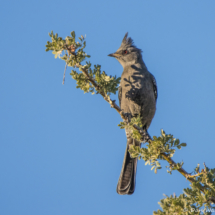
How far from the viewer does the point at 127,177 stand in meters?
7.64

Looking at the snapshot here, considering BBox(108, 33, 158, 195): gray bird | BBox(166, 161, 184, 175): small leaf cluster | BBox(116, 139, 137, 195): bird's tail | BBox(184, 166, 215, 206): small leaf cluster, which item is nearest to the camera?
BBox(184, 166, 215, 206): small leaf cluster

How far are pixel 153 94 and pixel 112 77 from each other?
3.69 m

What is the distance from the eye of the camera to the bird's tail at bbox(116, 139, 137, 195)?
7.38 meters

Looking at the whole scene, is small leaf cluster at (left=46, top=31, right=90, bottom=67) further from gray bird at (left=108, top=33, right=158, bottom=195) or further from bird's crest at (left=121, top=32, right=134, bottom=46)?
bird's crest at (left=121, top=32, right=134, bottom=46)

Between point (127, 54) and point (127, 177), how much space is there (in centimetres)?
372

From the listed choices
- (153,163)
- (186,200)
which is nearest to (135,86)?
(153,163)

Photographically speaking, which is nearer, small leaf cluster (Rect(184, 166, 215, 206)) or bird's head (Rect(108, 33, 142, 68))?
small leaf cluster (Rect(184, 166, 215, 206))

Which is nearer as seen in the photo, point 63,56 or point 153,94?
point 63,56

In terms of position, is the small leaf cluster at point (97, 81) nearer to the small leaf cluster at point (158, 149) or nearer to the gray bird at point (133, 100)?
the small leaf cluster at point (158, 149)

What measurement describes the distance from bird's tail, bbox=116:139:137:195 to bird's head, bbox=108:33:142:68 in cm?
278

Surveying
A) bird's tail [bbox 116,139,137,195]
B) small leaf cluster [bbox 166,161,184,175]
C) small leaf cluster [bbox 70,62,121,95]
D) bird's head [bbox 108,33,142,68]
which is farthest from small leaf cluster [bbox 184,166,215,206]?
bird's head [bbox 108,33,142,68]

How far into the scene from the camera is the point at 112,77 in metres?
4.84

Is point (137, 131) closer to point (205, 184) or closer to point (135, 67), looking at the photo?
point (205, 184)

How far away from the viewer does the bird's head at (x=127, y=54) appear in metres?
8.98
